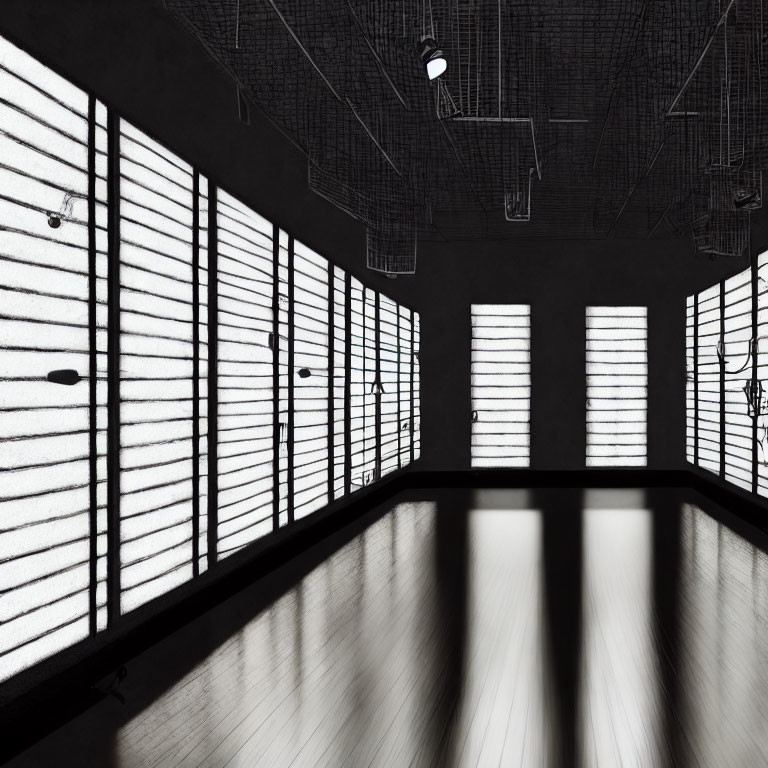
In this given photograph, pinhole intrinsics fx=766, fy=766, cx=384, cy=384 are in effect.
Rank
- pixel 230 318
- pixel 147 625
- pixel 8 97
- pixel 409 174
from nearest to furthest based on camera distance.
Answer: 1. pixel 8 97
2. pixel 147 625
3. pixel 230 318
4. pixel 409 174

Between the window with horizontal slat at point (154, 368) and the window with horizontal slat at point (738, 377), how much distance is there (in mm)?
5283

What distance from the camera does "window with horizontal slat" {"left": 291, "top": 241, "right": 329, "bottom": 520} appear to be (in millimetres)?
5730

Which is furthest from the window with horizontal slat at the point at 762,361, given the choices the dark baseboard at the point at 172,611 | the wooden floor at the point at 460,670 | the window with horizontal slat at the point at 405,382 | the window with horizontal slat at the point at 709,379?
the window with horizontal slat at the point at 405,382

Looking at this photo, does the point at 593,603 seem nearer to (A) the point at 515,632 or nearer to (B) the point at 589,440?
(A) the point at 515,632

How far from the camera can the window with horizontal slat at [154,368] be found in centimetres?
331

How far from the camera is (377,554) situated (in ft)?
19.1

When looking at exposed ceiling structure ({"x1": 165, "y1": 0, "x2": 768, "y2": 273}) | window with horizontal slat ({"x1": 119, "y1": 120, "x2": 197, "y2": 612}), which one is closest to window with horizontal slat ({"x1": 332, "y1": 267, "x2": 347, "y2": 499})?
exposed ceiling structure ({"x1": 165, "y1": 0, "x2": 768, "y2": 273})

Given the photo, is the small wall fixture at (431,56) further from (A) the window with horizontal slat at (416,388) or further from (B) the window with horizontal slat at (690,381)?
(B) the window with horizontal slat at (690,381)

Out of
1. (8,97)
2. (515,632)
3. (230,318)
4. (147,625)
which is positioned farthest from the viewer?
(230,318)

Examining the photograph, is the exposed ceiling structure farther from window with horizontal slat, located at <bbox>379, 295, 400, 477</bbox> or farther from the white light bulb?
window with horizontal slat, located at <bbox>379, 295, 400, 477</bbox>

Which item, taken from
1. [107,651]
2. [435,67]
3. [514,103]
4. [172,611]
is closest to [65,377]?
[107,651]

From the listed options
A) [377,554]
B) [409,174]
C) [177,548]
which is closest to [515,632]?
[177,548]

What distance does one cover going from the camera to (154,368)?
3.57m

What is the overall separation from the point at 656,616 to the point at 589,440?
6333 mm
